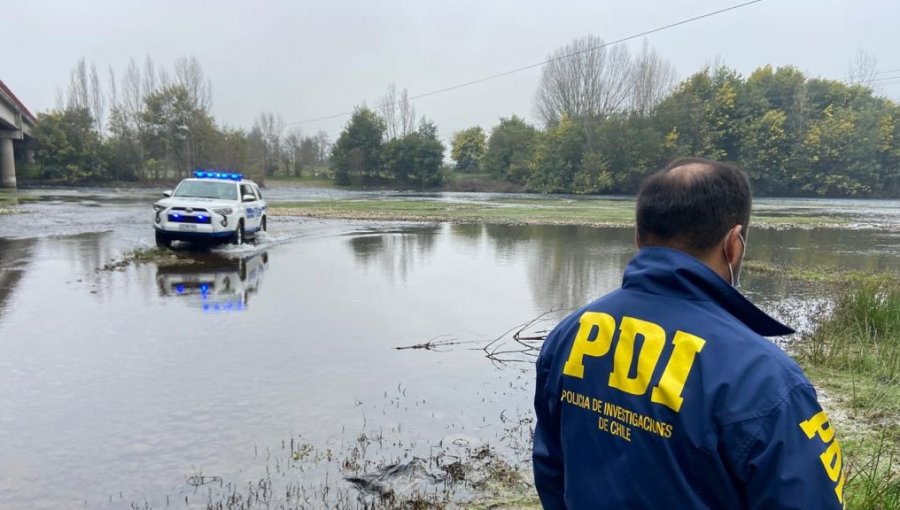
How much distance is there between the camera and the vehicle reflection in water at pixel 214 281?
31.6ft

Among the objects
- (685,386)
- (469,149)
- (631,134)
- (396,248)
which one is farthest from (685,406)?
(469,149)

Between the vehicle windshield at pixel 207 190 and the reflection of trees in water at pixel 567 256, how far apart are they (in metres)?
7.35

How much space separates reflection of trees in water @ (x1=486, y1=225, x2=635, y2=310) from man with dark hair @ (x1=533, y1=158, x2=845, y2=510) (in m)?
8.21

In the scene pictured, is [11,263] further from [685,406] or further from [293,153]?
[293,153]

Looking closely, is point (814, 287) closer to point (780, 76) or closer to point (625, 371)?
point (625, 371)

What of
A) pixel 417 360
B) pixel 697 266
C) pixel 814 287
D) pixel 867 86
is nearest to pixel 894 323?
pixel 814 287

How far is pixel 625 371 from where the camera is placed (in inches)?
66.1

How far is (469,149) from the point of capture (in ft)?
279

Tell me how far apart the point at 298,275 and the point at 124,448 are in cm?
765

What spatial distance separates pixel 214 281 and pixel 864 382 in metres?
10.0

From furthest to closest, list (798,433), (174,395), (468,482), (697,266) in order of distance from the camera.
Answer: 1. (174,395)
2. (468,482)
3. (697,266)
4. (798,433)

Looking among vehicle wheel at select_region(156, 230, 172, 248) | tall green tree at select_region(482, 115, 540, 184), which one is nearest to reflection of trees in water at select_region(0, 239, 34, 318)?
vehicle wheel at select_region(156, 230, 172, 248)

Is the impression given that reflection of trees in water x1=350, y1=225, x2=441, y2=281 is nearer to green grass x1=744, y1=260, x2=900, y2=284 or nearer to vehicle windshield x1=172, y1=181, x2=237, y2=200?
vehicle windshield x1=172, y1=181, x2=237, y2=200

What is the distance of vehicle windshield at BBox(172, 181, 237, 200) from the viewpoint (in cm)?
1573
